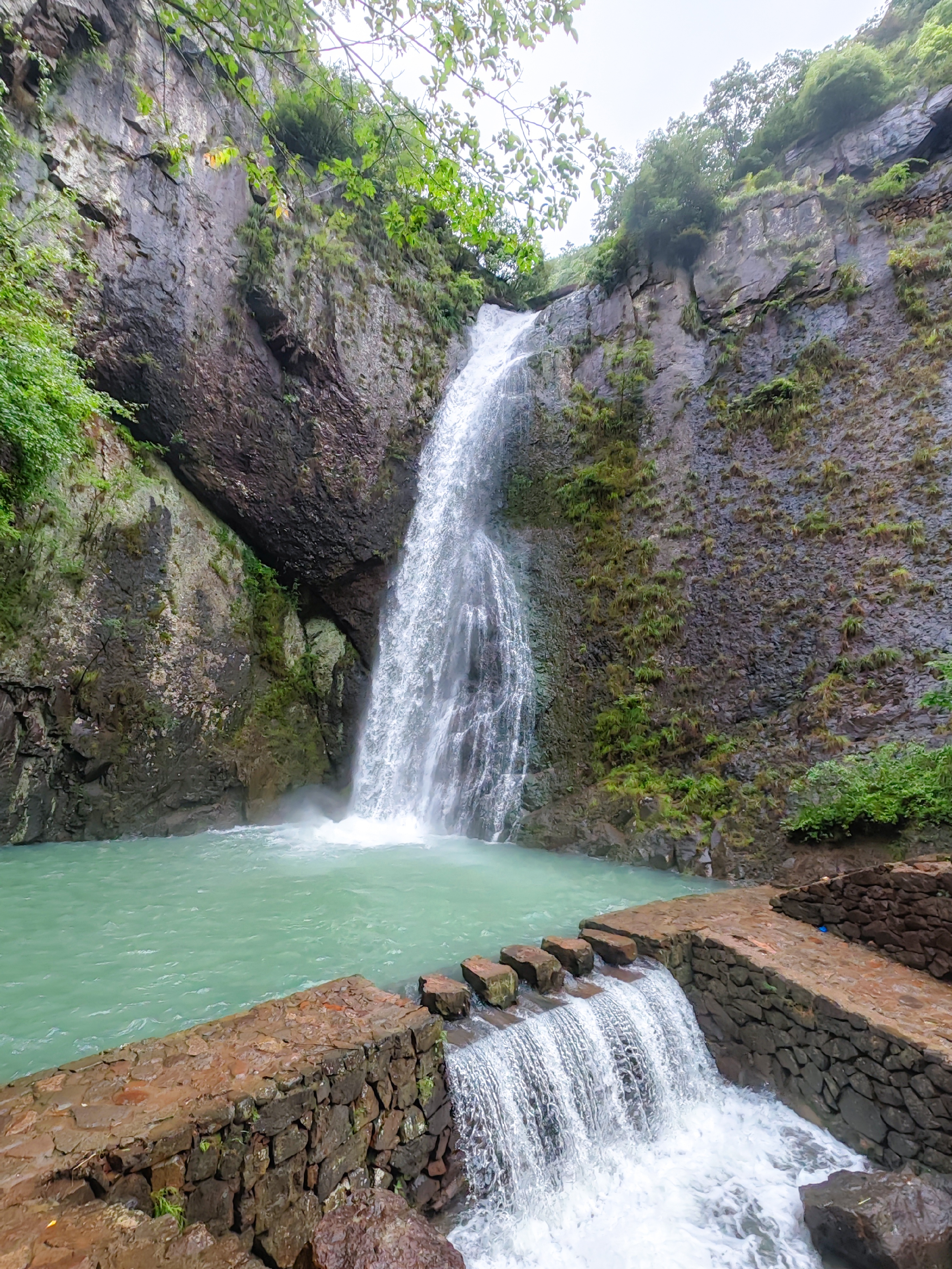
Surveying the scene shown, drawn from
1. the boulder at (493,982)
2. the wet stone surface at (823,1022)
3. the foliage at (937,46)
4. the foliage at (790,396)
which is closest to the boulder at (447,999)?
the boulder at (493,982)

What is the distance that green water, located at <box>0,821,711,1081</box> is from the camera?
13.0 ft

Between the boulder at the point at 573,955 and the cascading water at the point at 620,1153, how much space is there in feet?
0.54

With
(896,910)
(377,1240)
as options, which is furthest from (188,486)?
(896,910)

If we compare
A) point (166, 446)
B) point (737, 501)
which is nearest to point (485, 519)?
point (737, 501)

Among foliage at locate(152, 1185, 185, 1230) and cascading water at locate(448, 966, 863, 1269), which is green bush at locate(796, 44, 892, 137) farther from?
foliage at locate(152, 1185, 185, 1230)

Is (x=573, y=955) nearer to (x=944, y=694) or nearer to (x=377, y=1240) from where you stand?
(x=377, y=1240)

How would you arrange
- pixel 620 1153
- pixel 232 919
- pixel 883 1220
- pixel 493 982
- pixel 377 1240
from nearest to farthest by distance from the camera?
pixel 377 1240, pixel 883 1220, pixel 620 1153, pixel 493 982, pixel 232 919

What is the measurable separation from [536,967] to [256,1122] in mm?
2207

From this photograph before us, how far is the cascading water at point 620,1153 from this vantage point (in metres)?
3.21

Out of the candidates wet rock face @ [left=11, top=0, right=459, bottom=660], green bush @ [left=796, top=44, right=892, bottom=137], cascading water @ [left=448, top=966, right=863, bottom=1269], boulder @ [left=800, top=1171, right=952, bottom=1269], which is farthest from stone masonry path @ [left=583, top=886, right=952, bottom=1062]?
green bush @ [left=796, top=44, right=892, bottom=137]

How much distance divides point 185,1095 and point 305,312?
1347cm

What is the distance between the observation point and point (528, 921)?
5.86m

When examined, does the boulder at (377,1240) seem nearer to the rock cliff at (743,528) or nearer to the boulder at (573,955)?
the boulder at (573,955)

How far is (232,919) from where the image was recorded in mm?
5625
